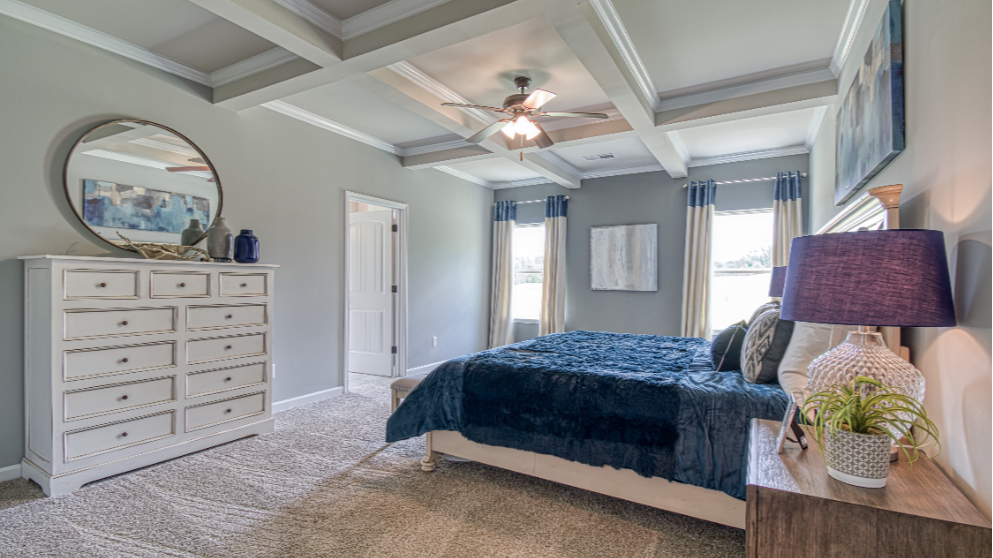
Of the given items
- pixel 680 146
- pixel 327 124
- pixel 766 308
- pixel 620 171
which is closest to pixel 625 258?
pixel 620 171

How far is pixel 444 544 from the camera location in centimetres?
197

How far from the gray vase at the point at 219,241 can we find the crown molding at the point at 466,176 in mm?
2911

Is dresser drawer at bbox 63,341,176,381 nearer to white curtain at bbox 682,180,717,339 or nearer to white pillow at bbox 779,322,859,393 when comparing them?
white pillow at bbox 779,322,859,393

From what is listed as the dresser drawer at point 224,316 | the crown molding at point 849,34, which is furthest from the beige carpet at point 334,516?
the crown molding at point 849,34

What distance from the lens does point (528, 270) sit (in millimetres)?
6641

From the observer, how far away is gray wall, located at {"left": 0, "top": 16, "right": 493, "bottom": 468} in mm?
2596

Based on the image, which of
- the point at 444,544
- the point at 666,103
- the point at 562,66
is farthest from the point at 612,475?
the point at 666,103

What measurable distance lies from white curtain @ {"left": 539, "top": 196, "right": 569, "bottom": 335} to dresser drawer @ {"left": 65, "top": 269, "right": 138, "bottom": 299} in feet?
14.6

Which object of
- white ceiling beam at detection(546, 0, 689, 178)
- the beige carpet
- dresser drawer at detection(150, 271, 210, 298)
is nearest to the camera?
the beige carpet

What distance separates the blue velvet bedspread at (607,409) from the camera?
1945 mm

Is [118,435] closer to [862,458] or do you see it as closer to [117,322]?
[117,322]

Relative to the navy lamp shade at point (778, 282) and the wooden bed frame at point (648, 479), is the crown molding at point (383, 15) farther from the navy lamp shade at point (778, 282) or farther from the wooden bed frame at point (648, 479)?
the navy lamp shade at point (778, 282)

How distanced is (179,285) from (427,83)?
2127mm

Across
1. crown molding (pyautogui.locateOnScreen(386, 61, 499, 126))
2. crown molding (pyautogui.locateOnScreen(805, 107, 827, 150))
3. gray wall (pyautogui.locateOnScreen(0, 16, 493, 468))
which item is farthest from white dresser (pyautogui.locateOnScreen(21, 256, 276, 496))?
crown molding (pyautogui.locateOnScreen(805, 107, 827, 150))
